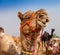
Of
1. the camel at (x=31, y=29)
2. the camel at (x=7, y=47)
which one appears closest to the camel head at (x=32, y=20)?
the camel at (x=31, y=29)

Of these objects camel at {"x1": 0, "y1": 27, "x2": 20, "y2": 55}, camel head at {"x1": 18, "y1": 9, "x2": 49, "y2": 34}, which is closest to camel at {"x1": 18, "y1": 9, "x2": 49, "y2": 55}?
camel head at {"x1": 18, "y1": 9, "x2": 49, "y2": 34}

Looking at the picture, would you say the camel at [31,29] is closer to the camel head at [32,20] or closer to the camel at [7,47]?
the camel head at [32,20]

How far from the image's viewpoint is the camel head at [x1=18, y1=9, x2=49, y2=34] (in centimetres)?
282

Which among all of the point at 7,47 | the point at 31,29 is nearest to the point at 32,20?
the point at 31,29

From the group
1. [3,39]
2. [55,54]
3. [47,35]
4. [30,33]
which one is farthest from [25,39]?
[47,35]

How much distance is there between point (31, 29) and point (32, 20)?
0.12m

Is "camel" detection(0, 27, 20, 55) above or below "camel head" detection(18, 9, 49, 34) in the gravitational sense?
below

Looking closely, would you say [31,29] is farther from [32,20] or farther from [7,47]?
[7,47]

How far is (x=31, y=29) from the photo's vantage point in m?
2.88

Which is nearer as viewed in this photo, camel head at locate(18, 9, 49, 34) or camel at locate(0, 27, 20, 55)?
camel at locate(0, 27, 20, 55)

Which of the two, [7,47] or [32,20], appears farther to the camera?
[32,20]

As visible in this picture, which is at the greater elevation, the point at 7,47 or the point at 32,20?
the point at 32,20

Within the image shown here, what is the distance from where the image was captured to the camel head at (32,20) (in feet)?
9.25

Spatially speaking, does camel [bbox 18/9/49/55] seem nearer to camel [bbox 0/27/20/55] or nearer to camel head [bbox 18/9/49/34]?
camel head [bbox 18/9/49/34]
